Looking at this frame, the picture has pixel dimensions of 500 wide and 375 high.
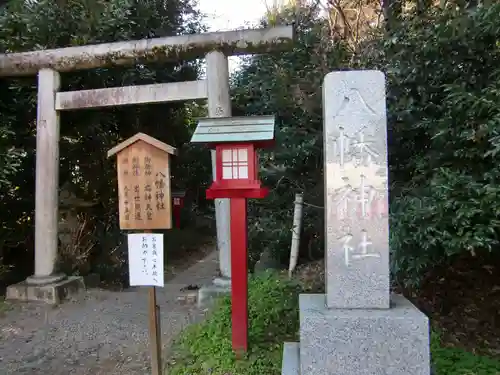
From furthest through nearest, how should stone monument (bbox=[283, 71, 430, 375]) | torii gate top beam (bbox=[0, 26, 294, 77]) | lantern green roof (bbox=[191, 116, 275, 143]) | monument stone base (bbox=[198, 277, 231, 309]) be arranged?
torii gate top beam (bbox=[0, 26, 294, 77]) → monument stone base (bbox=[198, 277, 231, 309]) → lantern green roof (bbox=[191, 116, 275, 143]) → stone monument (bbox=[283, 71, 430, 375])

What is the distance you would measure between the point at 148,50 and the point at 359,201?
4.21 m

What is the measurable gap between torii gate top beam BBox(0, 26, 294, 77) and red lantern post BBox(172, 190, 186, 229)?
8.04 meters

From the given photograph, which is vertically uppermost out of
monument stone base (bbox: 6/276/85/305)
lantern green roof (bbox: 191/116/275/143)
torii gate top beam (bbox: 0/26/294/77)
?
torii gate top beam (bbox: 0/26/294/77)

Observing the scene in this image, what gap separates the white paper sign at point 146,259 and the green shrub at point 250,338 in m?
1.09

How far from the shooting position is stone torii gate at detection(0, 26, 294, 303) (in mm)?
5648

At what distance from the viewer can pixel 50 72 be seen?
6133mm

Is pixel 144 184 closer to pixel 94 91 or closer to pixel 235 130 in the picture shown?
pixel 235 130

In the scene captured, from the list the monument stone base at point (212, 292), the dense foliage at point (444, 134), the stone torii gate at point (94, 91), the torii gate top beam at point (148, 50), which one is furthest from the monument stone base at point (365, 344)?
the torii gate top beam at point (148, 50)

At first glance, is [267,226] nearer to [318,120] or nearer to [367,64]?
[318,120]

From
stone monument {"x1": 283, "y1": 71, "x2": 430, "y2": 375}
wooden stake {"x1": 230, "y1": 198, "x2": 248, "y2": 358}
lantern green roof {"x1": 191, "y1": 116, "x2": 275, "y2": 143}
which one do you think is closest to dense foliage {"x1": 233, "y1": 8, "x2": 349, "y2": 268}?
lantern green roof {"x1": 191, "y1": 116, "x2": 275, "y2": 143}

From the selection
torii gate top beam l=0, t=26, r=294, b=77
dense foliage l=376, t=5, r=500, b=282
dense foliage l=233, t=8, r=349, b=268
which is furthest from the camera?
dense foliage l=233, t=8, r=349, b=268

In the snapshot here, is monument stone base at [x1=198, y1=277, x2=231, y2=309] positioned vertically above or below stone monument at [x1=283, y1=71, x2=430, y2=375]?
below

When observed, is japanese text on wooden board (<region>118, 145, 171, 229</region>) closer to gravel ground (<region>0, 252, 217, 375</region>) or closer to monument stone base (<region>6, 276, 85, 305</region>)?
gravel ground (<region>0, 252, 217, 375</region>)

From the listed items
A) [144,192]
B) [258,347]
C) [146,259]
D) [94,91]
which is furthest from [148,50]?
[258,347]
